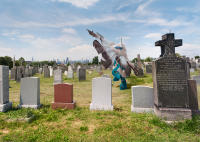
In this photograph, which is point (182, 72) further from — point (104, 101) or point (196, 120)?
point (104, 101)

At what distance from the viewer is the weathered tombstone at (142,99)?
17.4ft

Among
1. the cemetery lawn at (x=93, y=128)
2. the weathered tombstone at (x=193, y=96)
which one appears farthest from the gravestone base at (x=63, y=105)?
the weathered tombstone at (x=193, y=96)

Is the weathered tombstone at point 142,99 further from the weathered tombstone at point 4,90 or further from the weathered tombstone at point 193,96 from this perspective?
the weathered tombstone at point 4,90

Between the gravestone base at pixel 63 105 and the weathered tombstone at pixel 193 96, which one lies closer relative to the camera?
the weathered tombstone at pixel 193 96

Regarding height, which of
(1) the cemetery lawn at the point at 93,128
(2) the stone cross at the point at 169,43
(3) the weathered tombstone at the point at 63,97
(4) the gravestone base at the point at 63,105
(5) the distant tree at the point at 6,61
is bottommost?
(1) the cemetery lawn at the point at 93,128

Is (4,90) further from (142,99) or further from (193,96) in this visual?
(193,96)

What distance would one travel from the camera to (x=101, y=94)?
5.79m

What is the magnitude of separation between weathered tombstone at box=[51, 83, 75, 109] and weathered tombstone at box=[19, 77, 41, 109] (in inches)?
35.8

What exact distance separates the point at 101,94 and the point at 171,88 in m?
2.84

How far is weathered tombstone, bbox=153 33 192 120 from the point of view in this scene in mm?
4250

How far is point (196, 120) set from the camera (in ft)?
13.2

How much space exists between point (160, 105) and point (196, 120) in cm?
111

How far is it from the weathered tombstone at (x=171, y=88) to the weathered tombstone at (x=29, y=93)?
519 cm

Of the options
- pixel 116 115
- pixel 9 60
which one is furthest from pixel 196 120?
pixel 9 60
